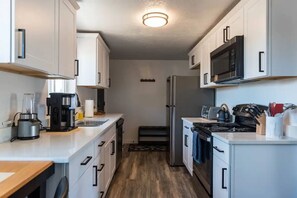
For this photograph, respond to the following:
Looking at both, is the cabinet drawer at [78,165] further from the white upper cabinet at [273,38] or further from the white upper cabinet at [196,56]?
the white upper cabinet at [196,56]

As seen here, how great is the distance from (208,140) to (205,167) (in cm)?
35

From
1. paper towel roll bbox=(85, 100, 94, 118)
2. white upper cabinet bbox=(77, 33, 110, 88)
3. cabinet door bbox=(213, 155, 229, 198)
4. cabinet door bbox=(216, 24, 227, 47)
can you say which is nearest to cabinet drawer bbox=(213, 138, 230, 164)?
cabinet door bbox=(213, 155, 229, 198)

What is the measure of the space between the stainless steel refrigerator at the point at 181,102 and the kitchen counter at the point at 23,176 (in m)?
3.11

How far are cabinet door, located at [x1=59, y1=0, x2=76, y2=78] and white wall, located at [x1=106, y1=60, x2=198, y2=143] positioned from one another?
390cm

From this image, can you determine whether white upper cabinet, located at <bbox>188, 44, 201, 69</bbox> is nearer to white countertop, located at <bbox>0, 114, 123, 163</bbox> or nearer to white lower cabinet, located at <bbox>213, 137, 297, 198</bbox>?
white lower cabinet, located at <bbox>213, 137, 297, 198</bbox>

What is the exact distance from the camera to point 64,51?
7.18ft

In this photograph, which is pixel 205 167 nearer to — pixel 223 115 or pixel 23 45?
pixel 223 115

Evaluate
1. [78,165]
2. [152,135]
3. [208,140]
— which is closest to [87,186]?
[78,165]

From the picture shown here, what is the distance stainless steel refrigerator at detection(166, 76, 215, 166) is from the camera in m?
4.21

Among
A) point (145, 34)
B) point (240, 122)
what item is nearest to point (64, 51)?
point (145, 34)

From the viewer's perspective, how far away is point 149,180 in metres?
3.61

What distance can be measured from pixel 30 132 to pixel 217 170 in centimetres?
161

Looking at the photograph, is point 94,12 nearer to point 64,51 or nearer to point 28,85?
point 64,51

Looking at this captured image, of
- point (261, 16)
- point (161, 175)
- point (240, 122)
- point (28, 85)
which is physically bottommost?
→ point (161, 175)
